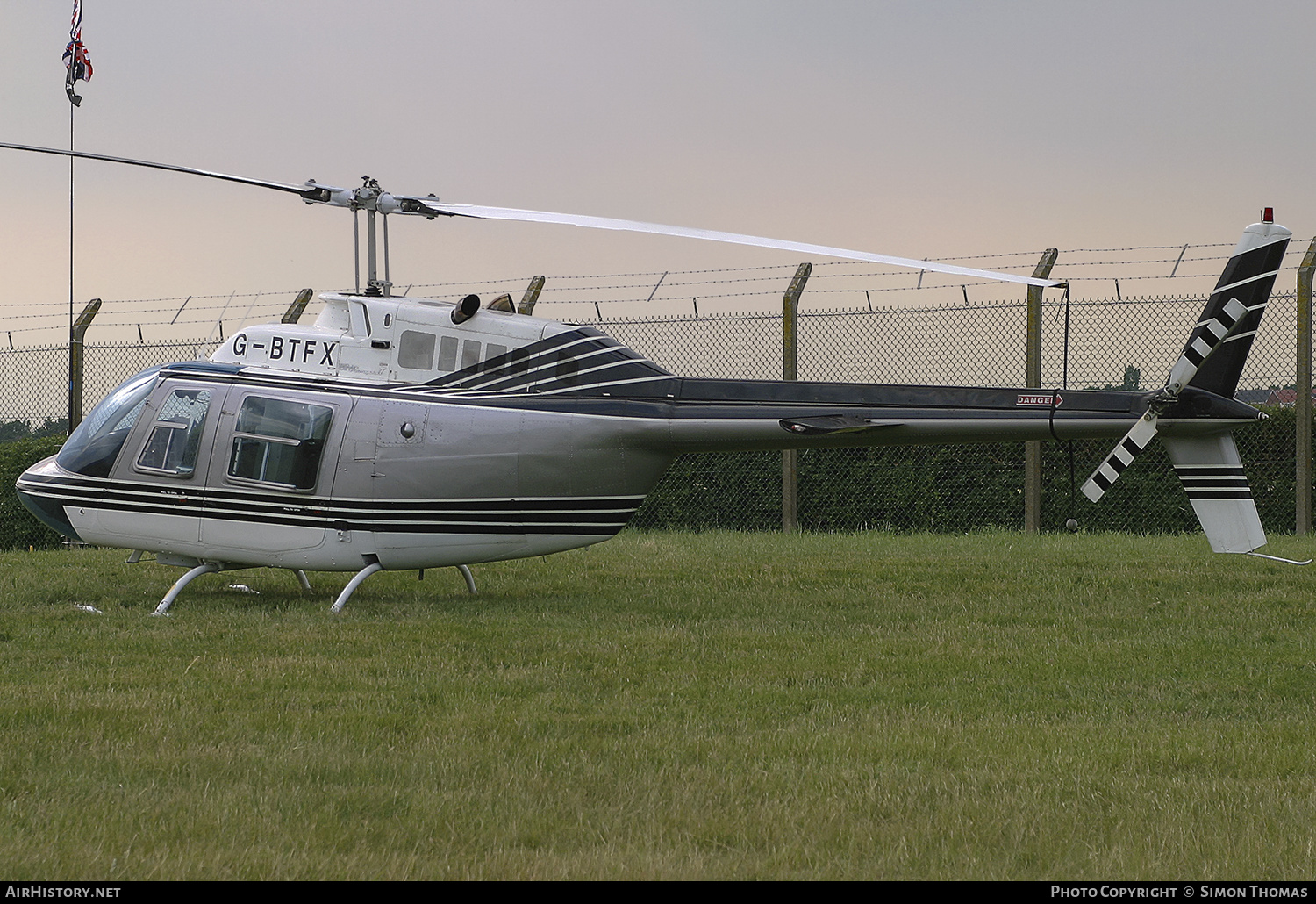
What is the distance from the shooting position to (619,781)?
4938 millimetres

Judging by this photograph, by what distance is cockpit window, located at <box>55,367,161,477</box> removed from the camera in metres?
9.92

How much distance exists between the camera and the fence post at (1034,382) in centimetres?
1438

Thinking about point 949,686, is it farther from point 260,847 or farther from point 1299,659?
point 260,847

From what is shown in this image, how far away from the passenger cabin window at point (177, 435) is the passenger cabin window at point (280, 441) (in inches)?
12.7

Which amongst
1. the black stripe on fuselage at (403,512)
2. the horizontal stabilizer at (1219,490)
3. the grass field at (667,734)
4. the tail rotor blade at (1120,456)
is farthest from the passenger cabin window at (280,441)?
the horizontal stabilizer at (1219,490)

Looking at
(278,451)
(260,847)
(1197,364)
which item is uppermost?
(1197,364)

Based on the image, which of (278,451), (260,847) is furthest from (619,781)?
(278,451)

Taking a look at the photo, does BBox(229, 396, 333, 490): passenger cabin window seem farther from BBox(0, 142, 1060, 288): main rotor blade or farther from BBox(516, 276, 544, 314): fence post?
BBox(516, 276, 544, 314): fence post

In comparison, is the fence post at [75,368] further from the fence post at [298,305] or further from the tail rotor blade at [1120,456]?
the tail rotor blade at [1120,456]

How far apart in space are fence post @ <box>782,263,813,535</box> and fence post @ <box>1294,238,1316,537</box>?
17.2 ft

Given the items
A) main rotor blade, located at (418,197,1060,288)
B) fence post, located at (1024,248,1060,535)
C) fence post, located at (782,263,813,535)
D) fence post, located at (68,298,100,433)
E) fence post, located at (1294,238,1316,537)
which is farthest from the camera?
fence post, located at (68,298,100,433)

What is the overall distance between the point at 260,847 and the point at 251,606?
582 centimetres

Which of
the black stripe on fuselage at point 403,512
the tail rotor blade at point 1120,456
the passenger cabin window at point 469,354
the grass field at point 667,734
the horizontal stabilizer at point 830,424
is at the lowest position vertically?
the grass field at point 667,734

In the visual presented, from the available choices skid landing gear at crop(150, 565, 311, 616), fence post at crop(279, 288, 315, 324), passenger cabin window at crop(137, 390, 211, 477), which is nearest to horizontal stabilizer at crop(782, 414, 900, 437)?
skid landing gear at crop(150, 565, 311, 616)
